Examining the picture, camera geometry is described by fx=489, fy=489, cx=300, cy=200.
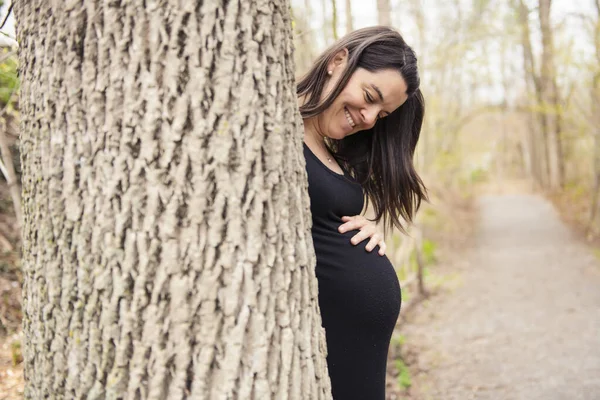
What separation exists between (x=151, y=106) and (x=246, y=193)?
0.29 m

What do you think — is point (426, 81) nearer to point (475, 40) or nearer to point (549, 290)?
point (475, 40)

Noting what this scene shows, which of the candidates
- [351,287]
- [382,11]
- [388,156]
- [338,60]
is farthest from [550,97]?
[351,287]

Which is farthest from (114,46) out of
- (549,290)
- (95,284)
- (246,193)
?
(549,290)

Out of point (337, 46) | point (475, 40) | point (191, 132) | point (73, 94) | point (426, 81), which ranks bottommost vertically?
point (191, 132)

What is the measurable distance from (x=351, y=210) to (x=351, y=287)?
303 mm

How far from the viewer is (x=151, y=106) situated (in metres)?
1.08

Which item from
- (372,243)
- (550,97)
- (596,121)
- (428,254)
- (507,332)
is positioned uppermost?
(550,97)

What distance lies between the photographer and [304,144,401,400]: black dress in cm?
165

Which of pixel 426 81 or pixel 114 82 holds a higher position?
pixel 426 81

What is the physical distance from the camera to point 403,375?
13.2 ft

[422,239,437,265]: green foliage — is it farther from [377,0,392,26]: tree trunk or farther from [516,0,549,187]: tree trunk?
[377,0,392,26]: tree trunk

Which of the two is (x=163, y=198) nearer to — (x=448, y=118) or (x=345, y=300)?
(x=345, y=300)

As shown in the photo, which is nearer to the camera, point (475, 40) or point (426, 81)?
point (426, 81)

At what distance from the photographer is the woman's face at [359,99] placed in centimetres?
Result: 182
